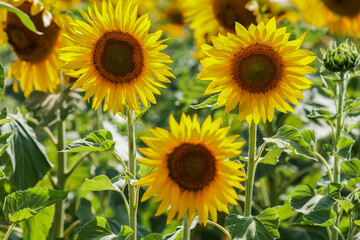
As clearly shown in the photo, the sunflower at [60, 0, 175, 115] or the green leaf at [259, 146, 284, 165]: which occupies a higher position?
the sunflower at [60, 0, 175, 115]

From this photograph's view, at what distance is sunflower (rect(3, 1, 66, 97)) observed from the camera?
147cm

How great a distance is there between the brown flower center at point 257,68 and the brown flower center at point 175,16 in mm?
2182

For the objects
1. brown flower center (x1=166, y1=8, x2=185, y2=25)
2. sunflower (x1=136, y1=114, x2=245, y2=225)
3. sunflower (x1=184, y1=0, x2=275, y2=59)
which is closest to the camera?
sunflower (x1=136, y1=114, x2=245, y2=225)

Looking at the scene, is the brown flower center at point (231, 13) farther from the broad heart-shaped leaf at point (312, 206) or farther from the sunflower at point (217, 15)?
Answer: the broad heart-shaped leaf at point (312, 206)

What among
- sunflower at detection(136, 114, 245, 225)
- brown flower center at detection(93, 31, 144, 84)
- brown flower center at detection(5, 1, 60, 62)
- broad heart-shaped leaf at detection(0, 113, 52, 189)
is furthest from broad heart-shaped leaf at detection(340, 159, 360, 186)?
brown flower center at detection(5, 1, 60, 62)

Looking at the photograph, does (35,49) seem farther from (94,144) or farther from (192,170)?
(192,170)

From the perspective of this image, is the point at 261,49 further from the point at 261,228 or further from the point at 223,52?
the point at 261,228

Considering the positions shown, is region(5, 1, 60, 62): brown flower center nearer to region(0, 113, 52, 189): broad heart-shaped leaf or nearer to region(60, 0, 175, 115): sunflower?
region(0, 113, 52, 189): broad heart-shaped leaf

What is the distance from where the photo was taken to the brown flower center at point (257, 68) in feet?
3.35

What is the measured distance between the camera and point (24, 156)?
4.36ft

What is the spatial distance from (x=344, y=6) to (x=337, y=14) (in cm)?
4

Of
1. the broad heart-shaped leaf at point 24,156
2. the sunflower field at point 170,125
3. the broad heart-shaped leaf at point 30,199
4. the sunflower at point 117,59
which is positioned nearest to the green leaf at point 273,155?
the sunflower field at point 170,125

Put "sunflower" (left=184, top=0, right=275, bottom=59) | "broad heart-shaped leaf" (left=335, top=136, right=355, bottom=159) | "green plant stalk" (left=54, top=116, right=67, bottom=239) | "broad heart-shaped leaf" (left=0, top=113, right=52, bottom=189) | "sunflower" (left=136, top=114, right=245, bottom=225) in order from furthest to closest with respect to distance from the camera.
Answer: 1. "sunflower" (left=184, top=0, right=275, bottom=59)
2. "green plant stalk" (left=54, top=116, right=67, bottom=239)
3. "broad heart-shaped leaf" (left=0, top=113, right=52, bottom=189)
4. "broad heart-shaped leaf" (left=335, top=136, right=355, bottom=159)
5. "sunflower" (left=136, top=114, right=245, bottom=225)

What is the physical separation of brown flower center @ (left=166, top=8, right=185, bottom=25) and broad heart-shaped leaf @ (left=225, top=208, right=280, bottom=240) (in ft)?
7.35
